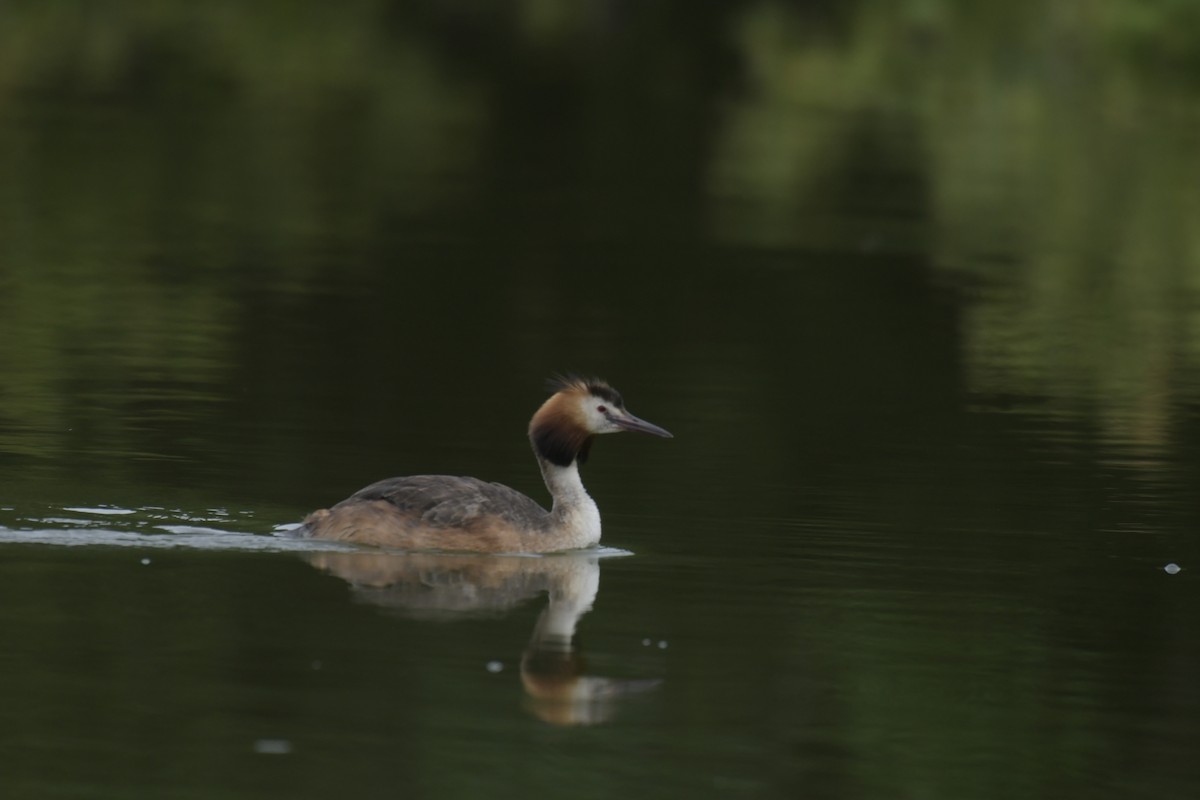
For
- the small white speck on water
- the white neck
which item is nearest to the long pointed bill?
the white neck

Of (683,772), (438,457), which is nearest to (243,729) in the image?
(683,772)

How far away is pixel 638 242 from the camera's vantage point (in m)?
32.6

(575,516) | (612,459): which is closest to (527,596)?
(575,516)

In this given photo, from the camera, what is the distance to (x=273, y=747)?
32.7 ft

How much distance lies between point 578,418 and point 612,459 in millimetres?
3116

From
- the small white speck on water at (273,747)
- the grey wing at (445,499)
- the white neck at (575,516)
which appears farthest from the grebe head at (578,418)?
the small white speck on water at (273,747)

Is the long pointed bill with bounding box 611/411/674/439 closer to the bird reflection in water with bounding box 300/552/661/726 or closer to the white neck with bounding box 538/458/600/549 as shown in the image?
the white neck with bounding box 538/458/600/549

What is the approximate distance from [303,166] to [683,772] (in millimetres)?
32426

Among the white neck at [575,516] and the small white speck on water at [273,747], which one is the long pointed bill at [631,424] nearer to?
the white neck at [575,516]

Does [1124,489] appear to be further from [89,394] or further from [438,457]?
[89,394]

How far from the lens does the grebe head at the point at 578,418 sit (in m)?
15.0

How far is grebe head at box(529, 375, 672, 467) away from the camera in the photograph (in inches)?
590

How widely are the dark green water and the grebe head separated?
69 centimetres

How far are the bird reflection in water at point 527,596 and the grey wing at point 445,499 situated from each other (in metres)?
0.21
